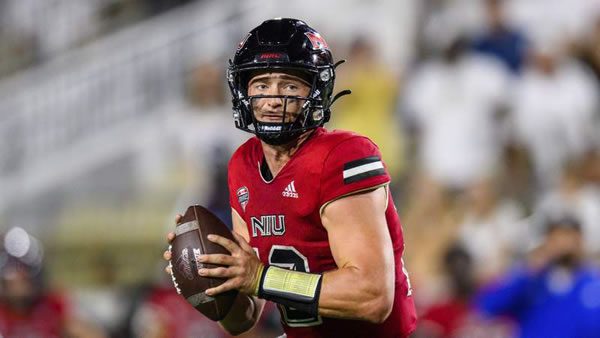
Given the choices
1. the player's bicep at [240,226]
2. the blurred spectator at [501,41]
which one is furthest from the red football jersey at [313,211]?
the blurred spectator at [501,41]

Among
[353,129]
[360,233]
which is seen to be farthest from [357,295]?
[353,129]

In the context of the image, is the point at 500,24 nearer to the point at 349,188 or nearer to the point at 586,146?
the point at 586,146

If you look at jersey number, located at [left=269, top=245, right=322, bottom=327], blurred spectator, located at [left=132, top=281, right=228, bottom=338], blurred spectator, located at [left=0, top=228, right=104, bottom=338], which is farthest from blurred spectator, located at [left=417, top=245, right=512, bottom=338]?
jersey number, located at [left=269, top=245, right=322, bottom=327]

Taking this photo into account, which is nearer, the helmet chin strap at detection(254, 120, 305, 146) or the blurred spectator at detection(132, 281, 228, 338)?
the helmet chin strap at detection(254, 120, 305, 146)

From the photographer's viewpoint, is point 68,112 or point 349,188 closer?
point 349,188

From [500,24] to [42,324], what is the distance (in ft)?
11.6

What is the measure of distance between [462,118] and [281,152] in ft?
14.0

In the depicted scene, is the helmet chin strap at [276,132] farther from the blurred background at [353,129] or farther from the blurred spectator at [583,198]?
the blurred spectator at [583,198]

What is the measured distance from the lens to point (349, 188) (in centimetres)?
311

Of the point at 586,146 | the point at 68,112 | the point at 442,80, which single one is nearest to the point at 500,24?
the point at 442,80

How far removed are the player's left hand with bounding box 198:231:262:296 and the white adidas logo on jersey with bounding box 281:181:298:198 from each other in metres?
0.22

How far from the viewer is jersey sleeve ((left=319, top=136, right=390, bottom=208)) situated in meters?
3.11

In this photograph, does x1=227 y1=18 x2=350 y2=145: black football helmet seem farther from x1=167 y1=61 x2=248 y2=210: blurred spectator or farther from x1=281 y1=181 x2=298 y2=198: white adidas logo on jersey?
x1=167 y1=61 x2=248 y2=210: blurred spectator

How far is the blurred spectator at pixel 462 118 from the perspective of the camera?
7.43 meters
